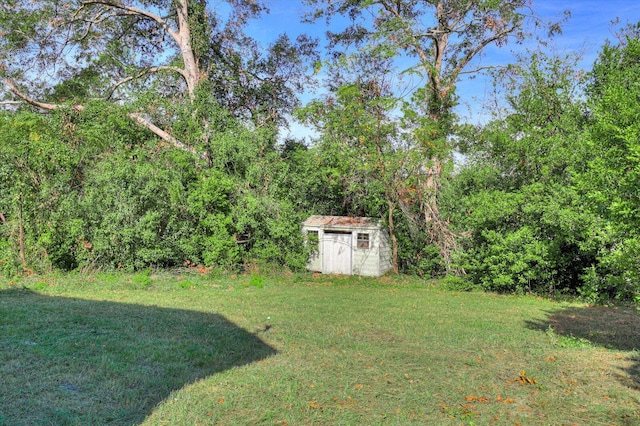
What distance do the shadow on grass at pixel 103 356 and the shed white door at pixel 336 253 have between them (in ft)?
26.7

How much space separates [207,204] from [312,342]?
9.30 m

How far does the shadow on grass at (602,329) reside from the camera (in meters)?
5.79

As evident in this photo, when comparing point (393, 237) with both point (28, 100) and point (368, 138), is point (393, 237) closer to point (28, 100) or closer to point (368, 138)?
point (368, 138)

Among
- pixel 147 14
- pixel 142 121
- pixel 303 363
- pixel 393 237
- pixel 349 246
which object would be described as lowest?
pixel 303 363

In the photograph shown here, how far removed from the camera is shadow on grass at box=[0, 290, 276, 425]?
4074mm

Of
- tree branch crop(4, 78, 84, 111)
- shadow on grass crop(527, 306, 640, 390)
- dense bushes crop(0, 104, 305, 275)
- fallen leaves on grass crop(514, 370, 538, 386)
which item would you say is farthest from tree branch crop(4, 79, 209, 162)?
fallen leaves on grass crop(514, 370, 538, 386)

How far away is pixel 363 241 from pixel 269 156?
457 centimetres

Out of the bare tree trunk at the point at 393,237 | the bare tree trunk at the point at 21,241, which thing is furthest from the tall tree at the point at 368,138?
the bare tree trunk at the point at 21,241

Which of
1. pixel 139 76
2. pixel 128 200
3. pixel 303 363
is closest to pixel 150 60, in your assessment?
pixel 139 76

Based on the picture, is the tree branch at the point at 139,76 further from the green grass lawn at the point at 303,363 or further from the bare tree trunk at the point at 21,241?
the green grass lawn at the point at 303,363

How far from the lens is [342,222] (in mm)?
16297

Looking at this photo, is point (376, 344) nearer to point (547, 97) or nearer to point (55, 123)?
point (547, 97)

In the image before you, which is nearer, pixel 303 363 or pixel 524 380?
pixel 524 380

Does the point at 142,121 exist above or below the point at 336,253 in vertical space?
above
